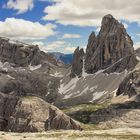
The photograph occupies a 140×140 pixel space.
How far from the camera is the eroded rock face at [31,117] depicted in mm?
150250

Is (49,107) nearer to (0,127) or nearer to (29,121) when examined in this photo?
(29,121)

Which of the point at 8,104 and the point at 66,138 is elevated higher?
the point at 8,104

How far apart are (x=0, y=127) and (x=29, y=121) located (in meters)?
14.7

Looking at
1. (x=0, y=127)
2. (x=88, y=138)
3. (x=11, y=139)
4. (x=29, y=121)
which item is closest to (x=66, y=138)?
(x=88, y=138)

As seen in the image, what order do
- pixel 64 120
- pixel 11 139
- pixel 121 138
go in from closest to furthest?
pixel 11 139
pixel 121 138
pixel 64 120

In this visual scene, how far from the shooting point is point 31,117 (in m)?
151

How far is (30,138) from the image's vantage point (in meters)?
101

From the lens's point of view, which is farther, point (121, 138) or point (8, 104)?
point (8, 104)

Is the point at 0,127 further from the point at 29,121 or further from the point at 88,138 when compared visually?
the point at 88,138

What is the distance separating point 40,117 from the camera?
152000 mm

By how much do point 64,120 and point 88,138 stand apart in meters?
61.6

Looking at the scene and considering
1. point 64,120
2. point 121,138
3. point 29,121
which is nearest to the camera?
point 121,138

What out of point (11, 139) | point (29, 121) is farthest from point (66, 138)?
point (29, 121)

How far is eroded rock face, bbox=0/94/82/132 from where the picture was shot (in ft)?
493
